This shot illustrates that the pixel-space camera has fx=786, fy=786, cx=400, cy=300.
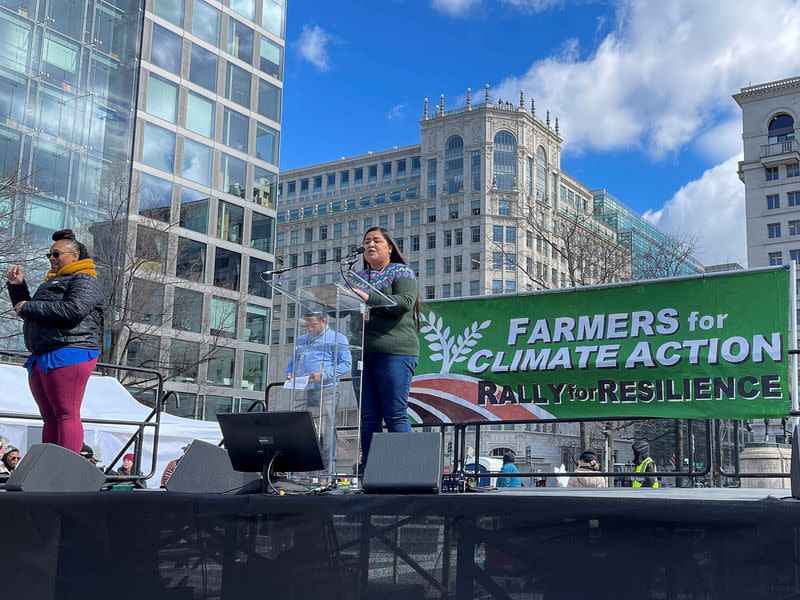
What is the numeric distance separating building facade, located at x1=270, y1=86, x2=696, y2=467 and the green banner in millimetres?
67578

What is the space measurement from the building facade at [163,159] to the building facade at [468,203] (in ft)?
106

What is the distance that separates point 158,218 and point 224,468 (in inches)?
1034

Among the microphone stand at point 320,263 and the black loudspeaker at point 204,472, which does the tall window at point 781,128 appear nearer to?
the microphone stand at point 320,263

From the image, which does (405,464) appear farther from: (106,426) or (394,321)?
(106,426)

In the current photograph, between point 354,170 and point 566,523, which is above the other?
point 354,170

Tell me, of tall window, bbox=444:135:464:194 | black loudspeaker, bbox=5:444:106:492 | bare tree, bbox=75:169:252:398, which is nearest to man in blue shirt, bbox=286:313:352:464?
black loudspeaker, bbox=5:444:106:492

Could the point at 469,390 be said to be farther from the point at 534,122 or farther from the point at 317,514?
the point at 534,122

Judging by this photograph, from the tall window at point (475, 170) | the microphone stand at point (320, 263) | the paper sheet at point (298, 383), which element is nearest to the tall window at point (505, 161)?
the tall window at point (475, 170)

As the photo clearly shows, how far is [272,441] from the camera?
3461 mm

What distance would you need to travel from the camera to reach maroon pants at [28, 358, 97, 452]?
14.3 feet

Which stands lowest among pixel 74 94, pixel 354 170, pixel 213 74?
pixel 74 94

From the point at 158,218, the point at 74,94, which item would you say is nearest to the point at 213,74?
the point at 74,94

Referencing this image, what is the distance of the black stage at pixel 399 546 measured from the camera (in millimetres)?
2277

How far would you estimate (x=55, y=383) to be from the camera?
14.3 ft
